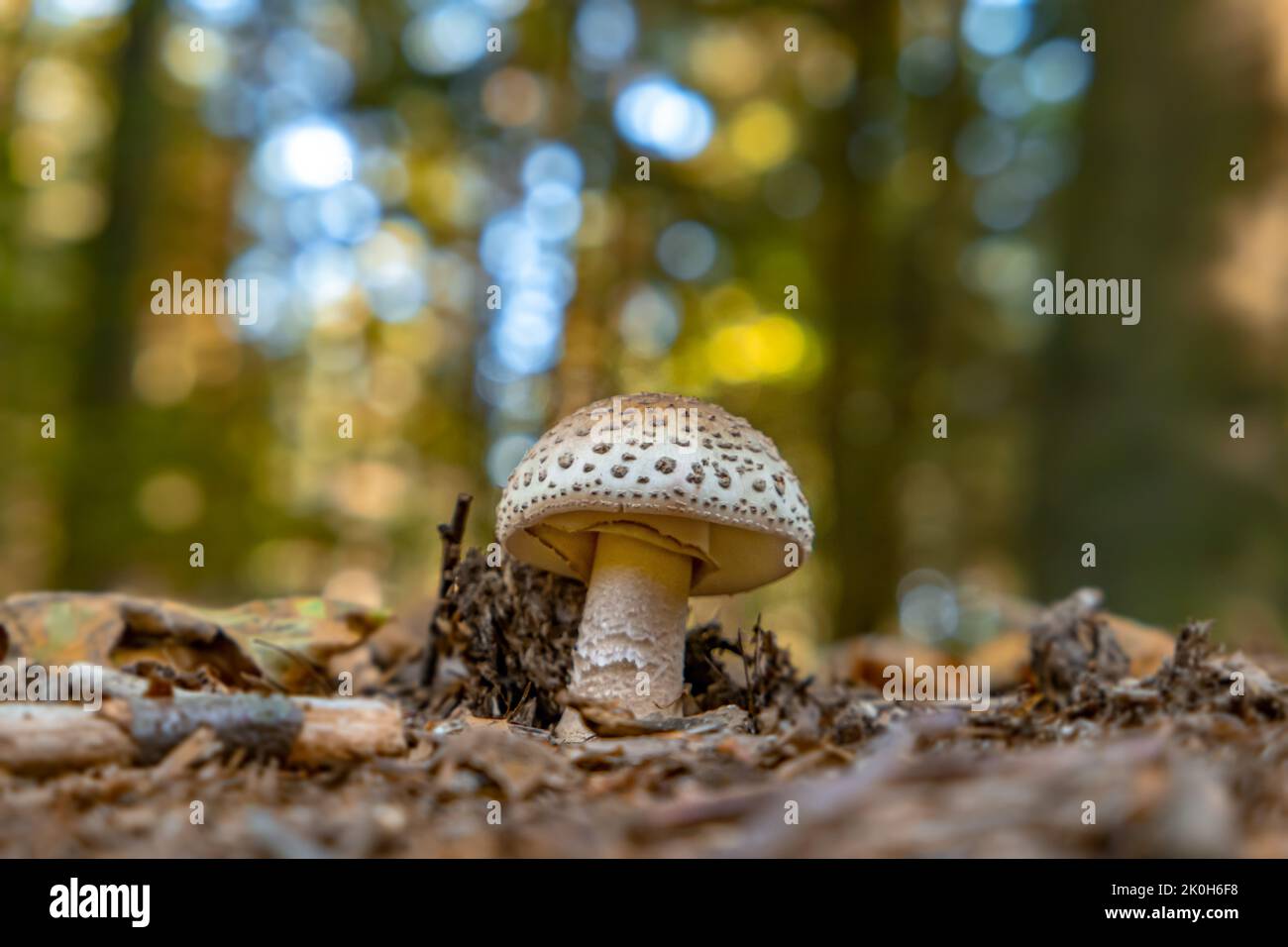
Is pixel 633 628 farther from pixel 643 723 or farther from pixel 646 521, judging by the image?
pixel 643 723

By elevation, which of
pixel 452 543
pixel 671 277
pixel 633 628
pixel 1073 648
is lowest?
pixel 1073 648

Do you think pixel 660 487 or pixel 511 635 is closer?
pixel 660 487

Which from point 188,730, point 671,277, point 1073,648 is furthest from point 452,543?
point 671,277

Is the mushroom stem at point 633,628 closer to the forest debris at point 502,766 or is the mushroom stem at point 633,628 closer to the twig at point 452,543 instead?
the twig at point 452,543

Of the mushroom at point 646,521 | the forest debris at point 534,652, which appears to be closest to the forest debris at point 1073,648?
the forest debris at point 534,652

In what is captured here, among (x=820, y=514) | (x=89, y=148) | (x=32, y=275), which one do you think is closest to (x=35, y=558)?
(x=32, y=275)

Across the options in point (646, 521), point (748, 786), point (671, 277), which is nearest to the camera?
point (748, 786)

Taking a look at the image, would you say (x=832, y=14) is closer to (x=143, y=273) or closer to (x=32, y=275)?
(x=143, y=273)

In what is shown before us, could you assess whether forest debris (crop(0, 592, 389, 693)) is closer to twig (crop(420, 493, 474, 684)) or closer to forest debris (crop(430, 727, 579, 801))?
twig (crop(420, 493, 474, 684))

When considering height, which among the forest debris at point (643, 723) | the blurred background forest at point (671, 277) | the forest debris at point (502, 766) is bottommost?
the forest debris at point (643, 723)
